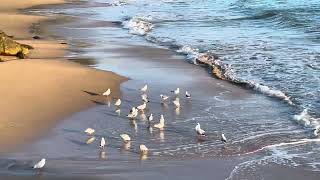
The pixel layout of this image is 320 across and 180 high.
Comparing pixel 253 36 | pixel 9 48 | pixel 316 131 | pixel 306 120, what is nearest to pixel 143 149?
pixel 316 131

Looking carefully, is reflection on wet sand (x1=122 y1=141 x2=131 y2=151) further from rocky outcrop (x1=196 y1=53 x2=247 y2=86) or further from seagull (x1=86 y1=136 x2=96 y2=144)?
rocky outcrop (x1=196 y1=53 x2=247 y2=86)

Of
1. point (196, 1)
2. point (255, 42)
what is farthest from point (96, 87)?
point (196, 1)

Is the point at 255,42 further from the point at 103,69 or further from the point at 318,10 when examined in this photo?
the point at 318,10

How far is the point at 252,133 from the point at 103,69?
21.8 ft

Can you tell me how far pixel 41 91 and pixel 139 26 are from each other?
1448 centimetres

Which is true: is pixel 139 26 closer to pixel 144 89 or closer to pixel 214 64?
pixel 214 64

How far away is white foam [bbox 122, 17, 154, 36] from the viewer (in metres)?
25.4

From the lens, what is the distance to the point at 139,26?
2695 centimetres

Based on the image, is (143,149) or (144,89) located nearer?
(143,149)

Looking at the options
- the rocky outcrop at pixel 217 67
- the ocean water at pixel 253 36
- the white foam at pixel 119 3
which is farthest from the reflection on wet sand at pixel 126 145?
the white foam at pixel 119 3

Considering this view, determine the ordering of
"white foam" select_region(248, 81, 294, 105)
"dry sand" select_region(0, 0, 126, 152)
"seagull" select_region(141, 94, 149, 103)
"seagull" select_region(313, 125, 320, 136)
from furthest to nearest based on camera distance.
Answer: "white foam" select_region(248, 81, 294, 105), "seagull" select_region(141, 94, 149, 103), "dry sand" select_region(0, 0, 126, 152), "seagull" select_region(313, 125, 320, 136)

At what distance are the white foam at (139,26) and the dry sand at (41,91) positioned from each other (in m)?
6.78

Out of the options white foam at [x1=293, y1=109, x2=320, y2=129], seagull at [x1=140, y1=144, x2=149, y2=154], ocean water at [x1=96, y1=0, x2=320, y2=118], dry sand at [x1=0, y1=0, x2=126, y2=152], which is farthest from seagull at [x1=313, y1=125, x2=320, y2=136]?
dry sand at [x1=0, y1=0, x2=126, y2=152]

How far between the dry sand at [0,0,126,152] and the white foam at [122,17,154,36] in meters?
6.78
